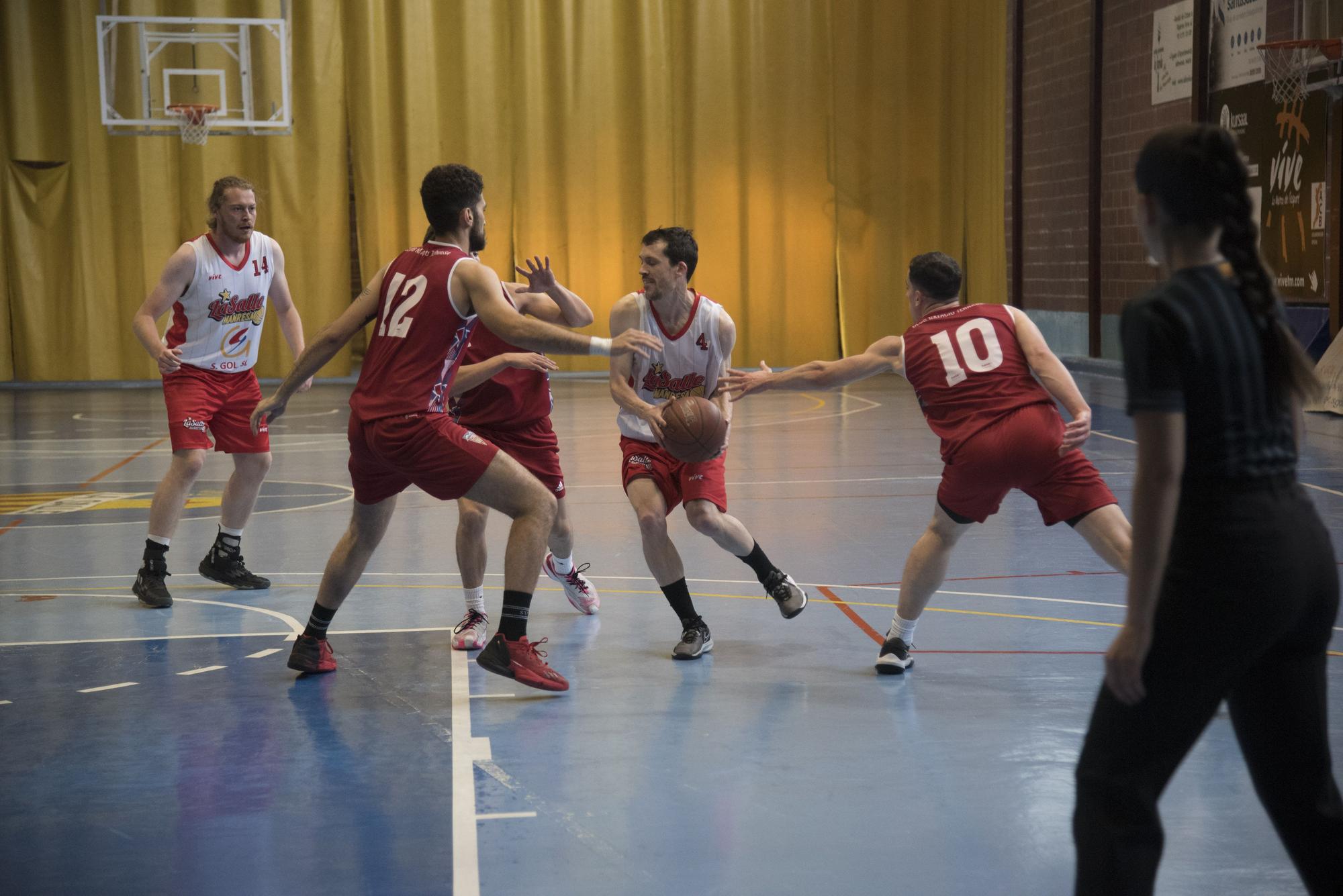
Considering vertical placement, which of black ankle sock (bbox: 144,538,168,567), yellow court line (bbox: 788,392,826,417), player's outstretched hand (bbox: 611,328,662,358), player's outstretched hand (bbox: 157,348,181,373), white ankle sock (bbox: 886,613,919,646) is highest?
player's outstretched hand (bbox: 611,328,662,358)

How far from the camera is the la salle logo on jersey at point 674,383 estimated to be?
5016 mm

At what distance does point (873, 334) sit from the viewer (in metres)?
17.6

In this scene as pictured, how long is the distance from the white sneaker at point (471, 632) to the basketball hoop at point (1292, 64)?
8.89 meters

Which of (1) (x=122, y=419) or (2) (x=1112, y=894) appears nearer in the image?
(2) (x=1112, y=894)

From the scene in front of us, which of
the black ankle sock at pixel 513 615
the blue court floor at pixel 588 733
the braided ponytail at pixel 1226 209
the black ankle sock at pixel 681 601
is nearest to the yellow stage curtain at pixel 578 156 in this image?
the blue court floor at pixel 588 733

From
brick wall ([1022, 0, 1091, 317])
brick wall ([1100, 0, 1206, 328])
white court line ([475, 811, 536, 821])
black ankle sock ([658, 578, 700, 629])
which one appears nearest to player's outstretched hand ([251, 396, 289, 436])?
black ankle sock ([658, 578, 700, 629])

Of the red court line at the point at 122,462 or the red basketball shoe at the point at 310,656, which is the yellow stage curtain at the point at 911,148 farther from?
the red basketball shoe at the point at 310,656

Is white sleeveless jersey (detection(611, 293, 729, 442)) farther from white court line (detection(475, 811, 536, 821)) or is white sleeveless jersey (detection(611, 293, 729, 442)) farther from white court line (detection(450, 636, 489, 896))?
white court line (detection(475, 811, 536, 821))

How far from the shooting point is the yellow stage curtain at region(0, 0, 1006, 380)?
16219mm

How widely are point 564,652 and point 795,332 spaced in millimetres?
12986

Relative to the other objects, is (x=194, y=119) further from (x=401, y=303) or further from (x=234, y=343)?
(x=401, y=303)

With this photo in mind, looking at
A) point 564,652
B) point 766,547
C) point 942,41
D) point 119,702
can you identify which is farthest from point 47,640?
point 942,41

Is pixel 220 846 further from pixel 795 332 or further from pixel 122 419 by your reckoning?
pixel 795 332

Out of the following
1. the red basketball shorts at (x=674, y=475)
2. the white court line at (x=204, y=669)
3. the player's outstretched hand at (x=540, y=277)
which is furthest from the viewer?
the player's outstretched hand at (x=540, y=277)
